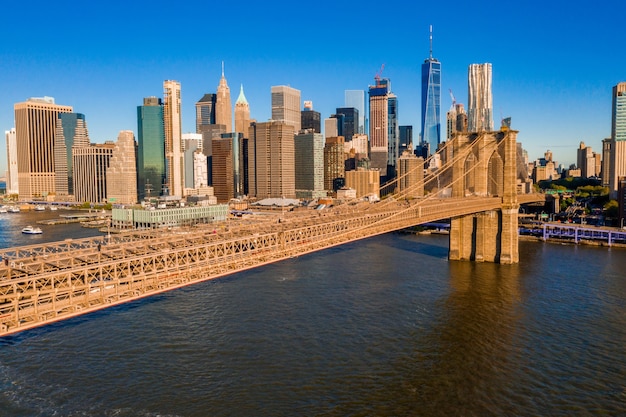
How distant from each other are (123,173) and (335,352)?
13973 cm

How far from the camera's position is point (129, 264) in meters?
21.9

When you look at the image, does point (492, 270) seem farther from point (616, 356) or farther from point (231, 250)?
point (231, 250)

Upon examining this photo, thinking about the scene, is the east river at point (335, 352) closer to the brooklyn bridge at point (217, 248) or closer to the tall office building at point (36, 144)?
the brooklyn bridge at point (217, 248)

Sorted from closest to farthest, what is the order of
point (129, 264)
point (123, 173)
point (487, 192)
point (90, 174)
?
point (129, 264) < point (487, 192) < point (123, 173) < point (90, 174)

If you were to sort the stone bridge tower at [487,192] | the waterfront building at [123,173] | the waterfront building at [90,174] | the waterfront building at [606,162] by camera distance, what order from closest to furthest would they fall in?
the stone bridge tower at [487,192] → the waterfront building at [606,162] → the waterfront building at [123,173] → the waterfront building at [90,174]

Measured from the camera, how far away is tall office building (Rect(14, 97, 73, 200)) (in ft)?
579

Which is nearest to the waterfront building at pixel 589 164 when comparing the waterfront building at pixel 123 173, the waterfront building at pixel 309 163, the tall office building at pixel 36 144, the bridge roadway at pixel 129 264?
the waterfront building at pixel 309 163

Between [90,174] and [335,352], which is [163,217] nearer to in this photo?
[335,352]

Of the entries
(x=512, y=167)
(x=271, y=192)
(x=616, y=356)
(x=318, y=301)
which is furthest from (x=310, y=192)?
(x=616, y=356)

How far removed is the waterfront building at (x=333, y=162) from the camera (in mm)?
171750

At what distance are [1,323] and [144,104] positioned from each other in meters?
150

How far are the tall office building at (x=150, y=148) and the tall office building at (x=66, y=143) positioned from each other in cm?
2762

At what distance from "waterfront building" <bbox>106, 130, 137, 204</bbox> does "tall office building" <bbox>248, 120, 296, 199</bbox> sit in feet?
117

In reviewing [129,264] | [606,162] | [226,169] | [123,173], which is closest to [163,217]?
[129,264]
